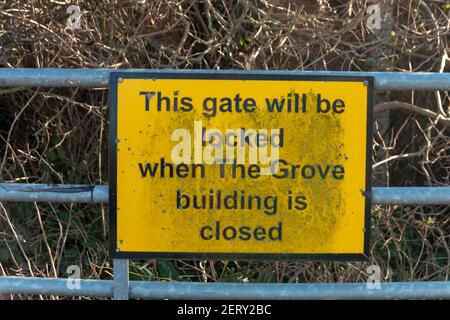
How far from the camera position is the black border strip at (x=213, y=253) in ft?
7.26

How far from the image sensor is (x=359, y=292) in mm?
2305

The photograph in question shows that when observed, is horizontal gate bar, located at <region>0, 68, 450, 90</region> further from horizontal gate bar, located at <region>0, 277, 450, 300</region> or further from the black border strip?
horizontal gate bar, located at <region>0, 277, 450, 300</region>

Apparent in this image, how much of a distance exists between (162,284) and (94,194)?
0.39 metres

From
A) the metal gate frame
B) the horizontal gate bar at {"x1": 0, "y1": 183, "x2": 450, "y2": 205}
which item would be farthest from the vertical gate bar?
the horizontal gate bar at {"x1": 0, "y1": 183, "x2": 450, "y2": 205}

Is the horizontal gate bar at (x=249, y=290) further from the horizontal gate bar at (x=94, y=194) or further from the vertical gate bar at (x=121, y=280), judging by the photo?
the horizontal gate bar at (x=94, y=194)

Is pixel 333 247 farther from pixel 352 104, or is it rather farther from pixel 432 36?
pixel 432 36

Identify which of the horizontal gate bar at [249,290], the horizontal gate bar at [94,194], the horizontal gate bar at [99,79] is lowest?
the horizontal gate bar at [249,290]

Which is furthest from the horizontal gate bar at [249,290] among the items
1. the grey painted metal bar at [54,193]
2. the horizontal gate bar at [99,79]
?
the horizontal gate bar at [99,79]

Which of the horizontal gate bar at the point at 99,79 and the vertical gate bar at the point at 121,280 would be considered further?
the vertical gate bar at the point at 121,280

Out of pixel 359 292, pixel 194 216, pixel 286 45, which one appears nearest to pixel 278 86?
pixel 194 216

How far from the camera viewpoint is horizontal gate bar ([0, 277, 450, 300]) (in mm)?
2307

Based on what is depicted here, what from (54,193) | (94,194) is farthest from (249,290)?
(54,193)

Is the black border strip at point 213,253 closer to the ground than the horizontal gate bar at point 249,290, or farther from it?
farther from it

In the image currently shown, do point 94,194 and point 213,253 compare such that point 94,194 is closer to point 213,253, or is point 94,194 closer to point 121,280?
point 121,280
